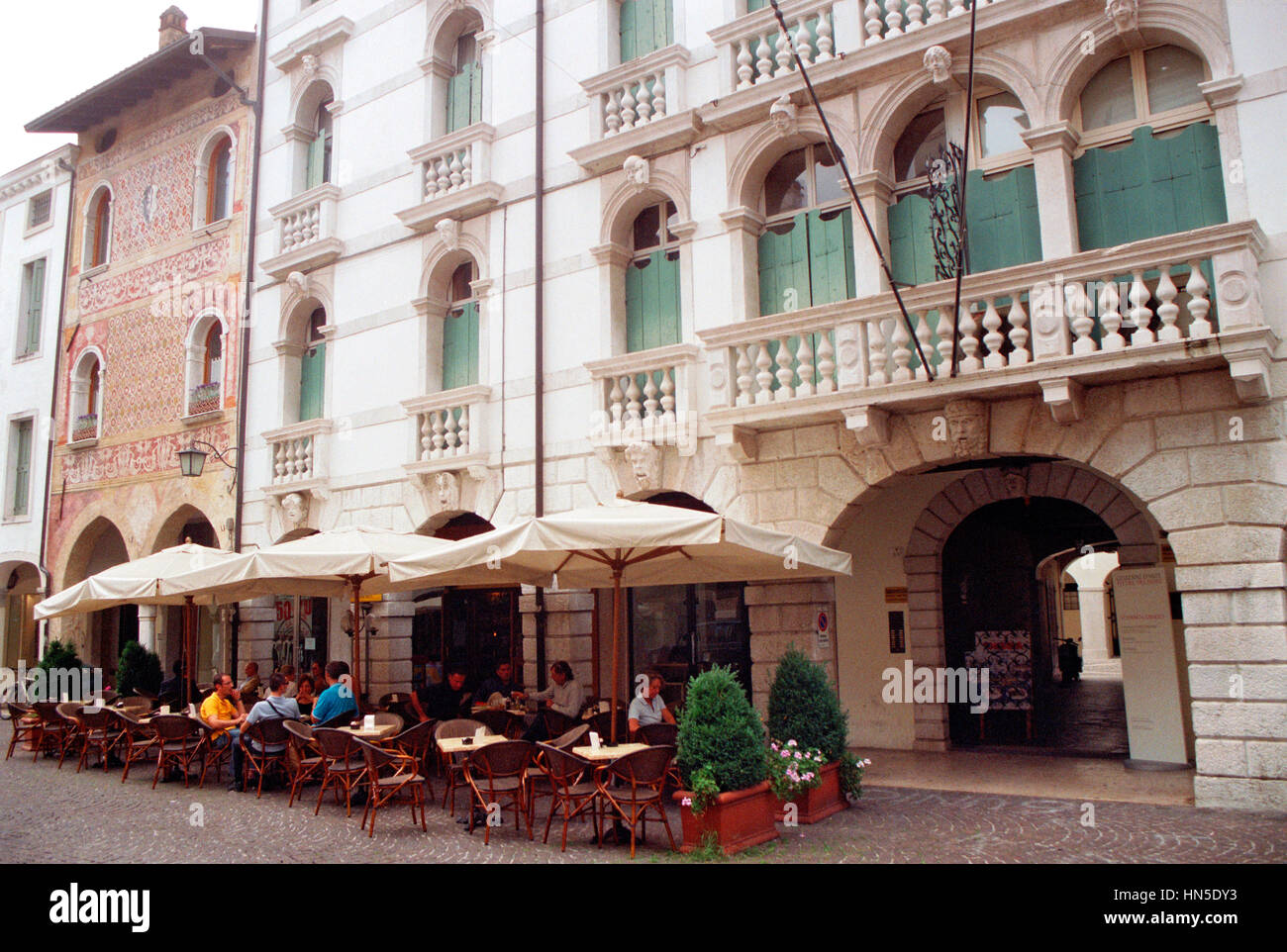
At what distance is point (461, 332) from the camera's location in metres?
15.3

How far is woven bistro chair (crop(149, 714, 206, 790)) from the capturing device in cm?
1130

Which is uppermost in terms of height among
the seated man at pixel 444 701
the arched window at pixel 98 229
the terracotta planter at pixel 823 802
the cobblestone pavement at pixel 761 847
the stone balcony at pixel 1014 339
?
the arched window at pixel 98 229

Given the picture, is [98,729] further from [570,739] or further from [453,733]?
[570,739]

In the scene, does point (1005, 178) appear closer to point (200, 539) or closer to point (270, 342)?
point (270, 342)

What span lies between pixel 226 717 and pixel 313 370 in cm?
722

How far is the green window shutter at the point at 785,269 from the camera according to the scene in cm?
1207

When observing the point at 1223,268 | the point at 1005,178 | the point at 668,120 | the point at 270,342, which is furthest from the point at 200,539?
the point at 1223,268

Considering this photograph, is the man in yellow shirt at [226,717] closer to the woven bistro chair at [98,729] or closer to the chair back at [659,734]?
the woven bistro chair at [98,729]

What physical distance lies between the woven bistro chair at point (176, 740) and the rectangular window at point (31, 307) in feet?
49.8

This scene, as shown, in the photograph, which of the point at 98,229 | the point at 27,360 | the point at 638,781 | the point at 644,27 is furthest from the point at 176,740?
the point at 27,360

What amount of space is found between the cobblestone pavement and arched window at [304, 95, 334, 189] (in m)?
11.2

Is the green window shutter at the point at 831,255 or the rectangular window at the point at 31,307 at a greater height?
the rectangular window at the point at 31,307

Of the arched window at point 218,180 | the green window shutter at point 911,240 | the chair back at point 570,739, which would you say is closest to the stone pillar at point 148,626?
the arched window at point 218,180

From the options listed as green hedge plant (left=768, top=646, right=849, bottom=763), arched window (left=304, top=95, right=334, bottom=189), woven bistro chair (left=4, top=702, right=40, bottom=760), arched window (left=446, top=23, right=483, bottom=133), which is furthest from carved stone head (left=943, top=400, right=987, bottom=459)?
woven bistro chair (left=4, top=702, right=40, bottom=760)
